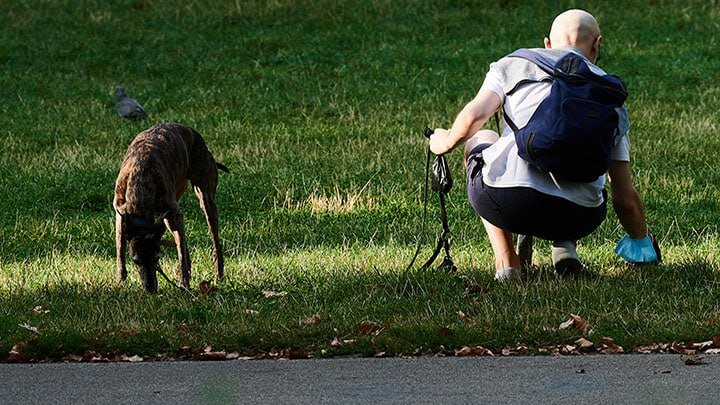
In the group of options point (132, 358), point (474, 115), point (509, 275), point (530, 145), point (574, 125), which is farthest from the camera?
point (509, 275)

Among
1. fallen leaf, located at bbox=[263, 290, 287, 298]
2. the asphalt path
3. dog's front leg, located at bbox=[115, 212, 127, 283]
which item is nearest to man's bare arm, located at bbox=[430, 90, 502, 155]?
fallen leaf, located at bbox=[263, 290, 287, 298]

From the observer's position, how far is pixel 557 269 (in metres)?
7.84

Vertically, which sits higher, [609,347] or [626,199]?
[626,199]

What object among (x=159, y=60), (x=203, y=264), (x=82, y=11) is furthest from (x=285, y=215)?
(x=82, y=11)

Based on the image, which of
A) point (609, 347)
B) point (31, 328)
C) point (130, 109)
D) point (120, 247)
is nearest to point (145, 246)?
point (120, 247)

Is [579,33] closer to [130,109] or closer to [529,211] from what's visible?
[529,211]

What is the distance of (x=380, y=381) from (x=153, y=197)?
3.02 metres

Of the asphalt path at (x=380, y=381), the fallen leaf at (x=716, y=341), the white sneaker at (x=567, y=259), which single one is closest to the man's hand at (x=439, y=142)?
the white sneaker at (x=567, y=259)

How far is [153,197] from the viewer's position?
8.07 metres

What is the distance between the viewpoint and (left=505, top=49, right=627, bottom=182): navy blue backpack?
22.0 feet

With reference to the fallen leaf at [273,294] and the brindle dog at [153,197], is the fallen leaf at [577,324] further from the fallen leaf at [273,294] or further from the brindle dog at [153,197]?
the brindle dog at [153,197]

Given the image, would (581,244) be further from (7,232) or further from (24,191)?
(24,191)

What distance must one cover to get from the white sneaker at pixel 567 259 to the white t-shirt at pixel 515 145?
61cm

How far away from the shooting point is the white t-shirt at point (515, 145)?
7035 mm
